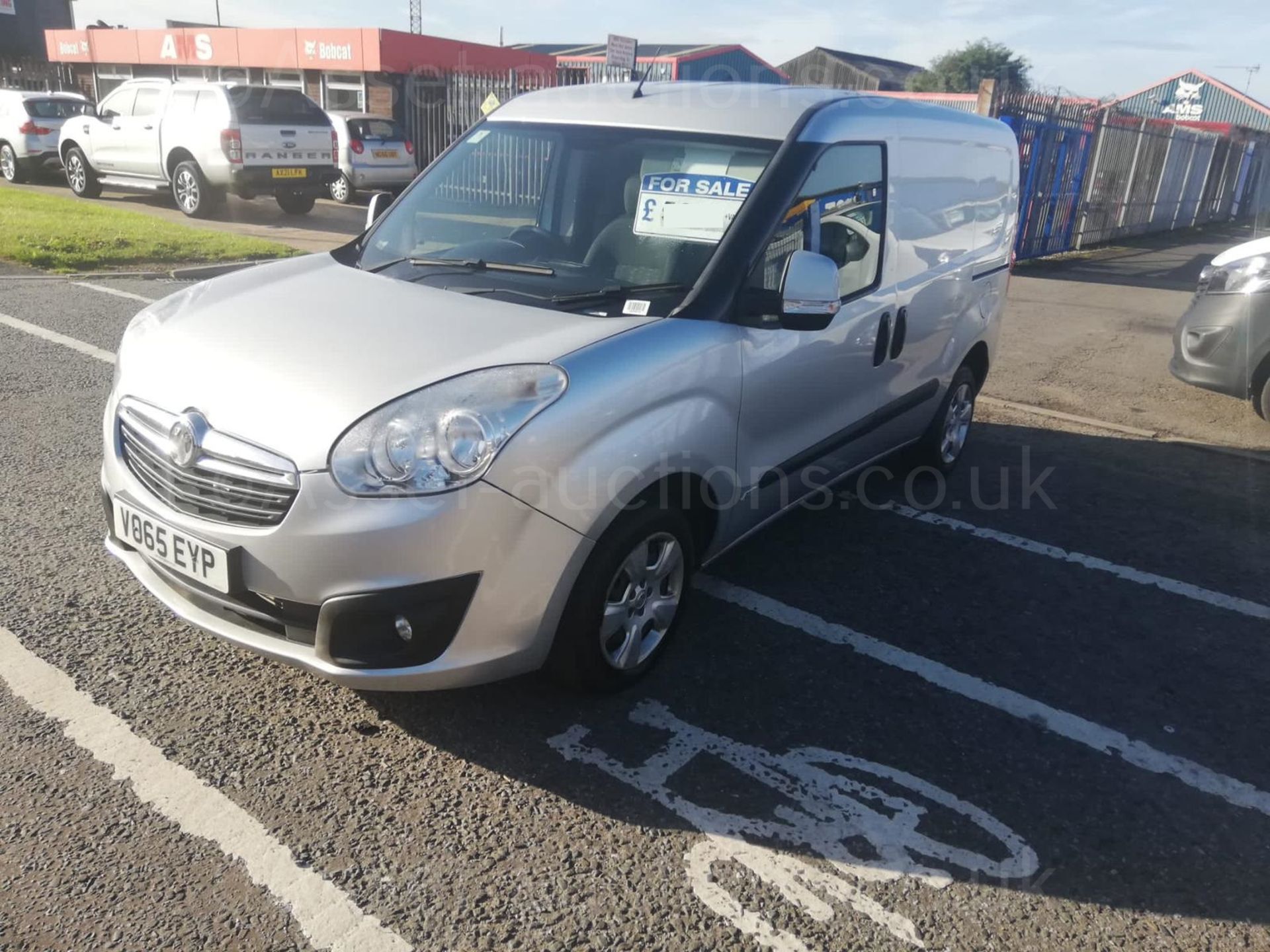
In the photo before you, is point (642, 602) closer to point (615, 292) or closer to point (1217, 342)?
point (615, 292)

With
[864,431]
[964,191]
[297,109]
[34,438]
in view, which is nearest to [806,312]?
[864,431]

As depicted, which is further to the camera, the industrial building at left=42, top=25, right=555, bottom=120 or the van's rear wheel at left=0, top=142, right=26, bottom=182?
the industrial building at left=42, top=25, right=555, bottom=120

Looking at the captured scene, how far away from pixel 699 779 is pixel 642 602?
594 millimetres

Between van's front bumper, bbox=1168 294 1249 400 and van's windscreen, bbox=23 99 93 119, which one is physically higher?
van's windscreen, bbox=23 99 93 119

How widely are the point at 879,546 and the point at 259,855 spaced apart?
3.04 meters

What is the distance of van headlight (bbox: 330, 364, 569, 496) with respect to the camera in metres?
2.53

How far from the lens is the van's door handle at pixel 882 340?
164 inches

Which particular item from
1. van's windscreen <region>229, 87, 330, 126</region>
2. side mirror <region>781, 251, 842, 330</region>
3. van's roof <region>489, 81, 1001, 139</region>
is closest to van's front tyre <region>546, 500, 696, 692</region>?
side mirror <region>781, 251, 842, 330</region>

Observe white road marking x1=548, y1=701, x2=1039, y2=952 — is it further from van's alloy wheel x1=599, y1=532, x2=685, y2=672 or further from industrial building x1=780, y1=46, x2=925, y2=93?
industrial building x1=780, y1=46, x2=925, y2=93

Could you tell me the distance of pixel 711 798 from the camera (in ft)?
9.23

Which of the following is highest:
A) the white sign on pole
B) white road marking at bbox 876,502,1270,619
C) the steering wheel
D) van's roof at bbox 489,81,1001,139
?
the white sign on pole

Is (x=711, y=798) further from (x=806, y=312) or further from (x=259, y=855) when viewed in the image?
(x=806, y=312)

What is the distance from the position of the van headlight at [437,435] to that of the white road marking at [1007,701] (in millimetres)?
1611

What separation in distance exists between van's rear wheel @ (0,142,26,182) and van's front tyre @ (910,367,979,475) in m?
18.8
